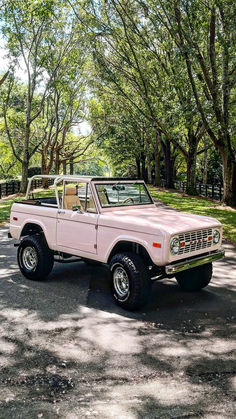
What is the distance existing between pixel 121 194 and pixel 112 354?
130 inches

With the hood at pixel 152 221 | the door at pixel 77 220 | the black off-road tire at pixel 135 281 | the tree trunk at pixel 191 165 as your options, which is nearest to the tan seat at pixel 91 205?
the door at pixel 77 220

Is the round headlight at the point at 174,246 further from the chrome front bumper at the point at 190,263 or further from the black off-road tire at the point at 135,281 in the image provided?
the black off-road tire at the point at 135,281

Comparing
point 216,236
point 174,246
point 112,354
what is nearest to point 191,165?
point 216,236

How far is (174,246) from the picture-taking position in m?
5.35

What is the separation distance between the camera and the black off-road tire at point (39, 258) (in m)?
7.04

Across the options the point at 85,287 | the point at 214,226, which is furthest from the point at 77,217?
the point at 214,226

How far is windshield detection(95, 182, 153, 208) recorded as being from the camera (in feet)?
21.8

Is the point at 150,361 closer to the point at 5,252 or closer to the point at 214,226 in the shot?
the point at 214,226

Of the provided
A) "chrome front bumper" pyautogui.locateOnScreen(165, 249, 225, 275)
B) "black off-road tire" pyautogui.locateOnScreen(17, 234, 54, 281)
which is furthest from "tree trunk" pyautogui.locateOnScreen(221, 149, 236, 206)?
"black off-road tire" pyautogui.locateOnScreen(17, 234, 54, 281)

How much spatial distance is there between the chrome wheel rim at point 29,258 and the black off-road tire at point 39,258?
5 centimetres

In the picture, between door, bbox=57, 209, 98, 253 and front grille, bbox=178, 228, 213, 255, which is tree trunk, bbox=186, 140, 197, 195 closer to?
door, bbox=57, 209, 98, 253

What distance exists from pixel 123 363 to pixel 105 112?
120 ft

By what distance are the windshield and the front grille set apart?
5.33 feet

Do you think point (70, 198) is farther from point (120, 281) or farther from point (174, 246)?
point (174, 246)
